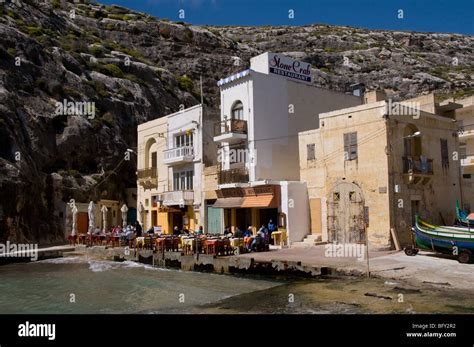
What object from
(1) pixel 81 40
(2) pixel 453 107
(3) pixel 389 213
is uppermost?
(1) pixel 81 40

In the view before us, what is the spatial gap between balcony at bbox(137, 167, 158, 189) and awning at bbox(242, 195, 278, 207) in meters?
12.6

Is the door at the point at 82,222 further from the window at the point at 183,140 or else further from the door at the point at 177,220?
the window at the point at 183,140

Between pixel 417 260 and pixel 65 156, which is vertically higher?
pixel 65 156

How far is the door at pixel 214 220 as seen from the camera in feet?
A: 109

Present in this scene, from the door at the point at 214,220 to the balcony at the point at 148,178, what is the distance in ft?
26.4

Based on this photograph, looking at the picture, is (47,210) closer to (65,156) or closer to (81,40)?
(65,156)

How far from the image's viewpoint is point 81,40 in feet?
236

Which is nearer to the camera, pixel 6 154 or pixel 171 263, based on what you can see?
pixel 171 263

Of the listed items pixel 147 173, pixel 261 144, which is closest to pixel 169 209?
pixel 147 173

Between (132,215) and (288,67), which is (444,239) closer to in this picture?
(288,67)

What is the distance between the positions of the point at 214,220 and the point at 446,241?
17743 mm
